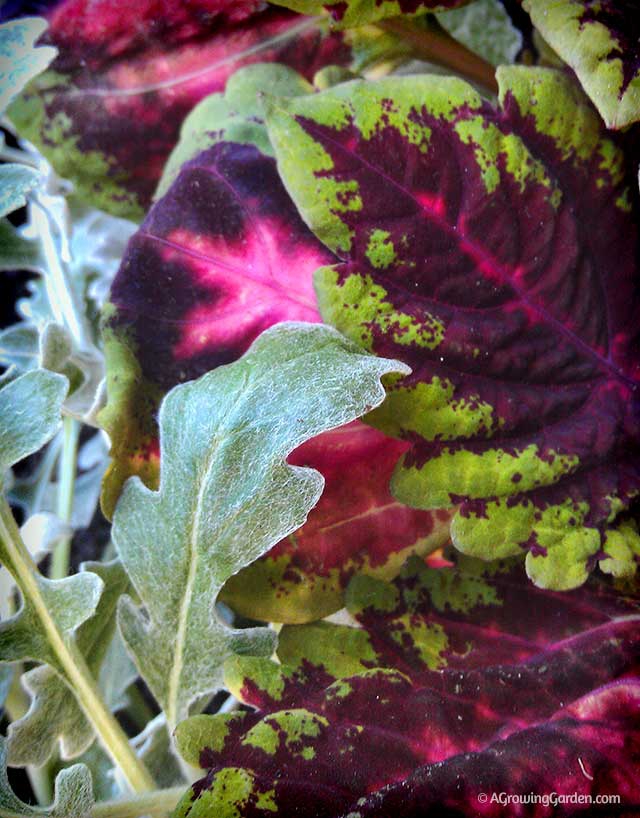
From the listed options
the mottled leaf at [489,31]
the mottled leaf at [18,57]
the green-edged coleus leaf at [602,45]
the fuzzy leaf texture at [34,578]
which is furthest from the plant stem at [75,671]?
the mottled leaf at [489,31]

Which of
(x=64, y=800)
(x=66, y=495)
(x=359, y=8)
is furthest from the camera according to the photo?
(x=66, y=495)

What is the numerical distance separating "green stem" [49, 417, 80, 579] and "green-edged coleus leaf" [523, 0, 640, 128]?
40 cm

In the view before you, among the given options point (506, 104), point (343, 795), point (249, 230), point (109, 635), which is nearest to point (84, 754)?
point (109, 635)

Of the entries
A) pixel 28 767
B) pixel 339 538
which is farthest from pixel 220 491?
pixel 28 767

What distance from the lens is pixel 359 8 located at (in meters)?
0.49

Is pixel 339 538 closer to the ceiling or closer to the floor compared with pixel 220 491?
closer to the floor

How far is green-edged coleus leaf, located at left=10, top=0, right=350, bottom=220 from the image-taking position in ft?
2.08

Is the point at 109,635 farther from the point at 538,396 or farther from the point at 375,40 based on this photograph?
the point at 375,40

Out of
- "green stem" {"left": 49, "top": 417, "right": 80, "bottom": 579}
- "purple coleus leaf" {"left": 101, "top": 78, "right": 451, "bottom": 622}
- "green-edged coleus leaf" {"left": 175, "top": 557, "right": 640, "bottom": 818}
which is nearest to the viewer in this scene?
"green-edged coleus leaf" {"left": 175, "top": 557, "right": 640, "bottom": 818}

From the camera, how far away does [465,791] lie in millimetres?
372

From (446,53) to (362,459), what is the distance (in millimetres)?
294

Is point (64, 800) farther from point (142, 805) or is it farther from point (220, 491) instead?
point (220, 491)

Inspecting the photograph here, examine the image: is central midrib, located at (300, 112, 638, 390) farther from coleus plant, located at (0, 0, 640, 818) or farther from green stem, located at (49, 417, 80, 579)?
green stem, located at (49, 417, 80, 579)

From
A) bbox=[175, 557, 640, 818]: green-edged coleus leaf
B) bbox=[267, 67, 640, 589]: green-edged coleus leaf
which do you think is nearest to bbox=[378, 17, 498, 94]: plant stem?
bbox=[267, 67, 640, 589]: green-edged coleus leaf
